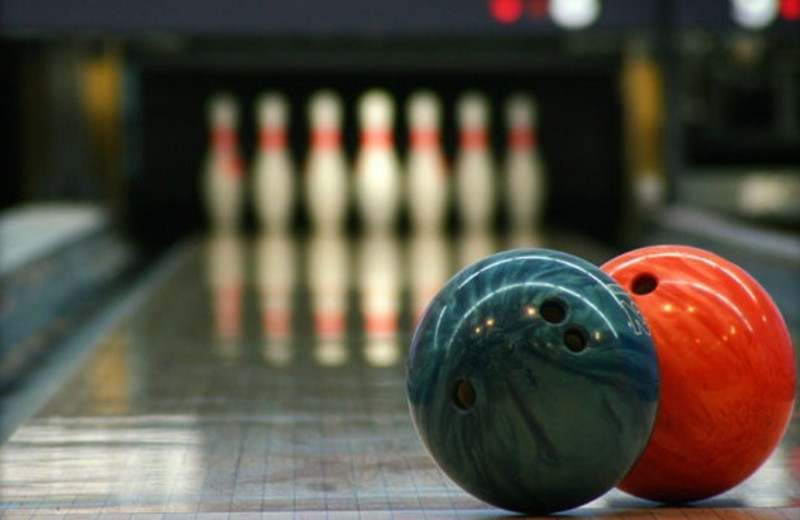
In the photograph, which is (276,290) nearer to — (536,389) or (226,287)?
(226,287)

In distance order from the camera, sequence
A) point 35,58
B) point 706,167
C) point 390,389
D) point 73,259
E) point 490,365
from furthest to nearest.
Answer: point 706,167, point 35,58, point 73,259, point 390,389, point 490,365

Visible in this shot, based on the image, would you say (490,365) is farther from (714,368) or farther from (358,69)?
(358,69)

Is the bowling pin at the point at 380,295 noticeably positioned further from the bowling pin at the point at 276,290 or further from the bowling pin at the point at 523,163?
the bowling pin at the point at 523,163

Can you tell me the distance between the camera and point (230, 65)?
12.6 m

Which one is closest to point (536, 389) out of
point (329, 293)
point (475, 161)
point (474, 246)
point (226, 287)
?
point (329, 293)

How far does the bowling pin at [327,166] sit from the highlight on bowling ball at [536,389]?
968cm

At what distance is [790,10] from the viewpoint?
10484 mm

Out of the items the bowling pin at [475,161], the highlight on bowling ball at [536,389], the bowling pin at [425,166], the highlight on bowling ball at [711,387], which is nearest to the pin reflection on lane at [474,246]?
the bowling pin at [475,161]

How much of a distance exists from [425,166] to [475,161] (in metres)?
0.39

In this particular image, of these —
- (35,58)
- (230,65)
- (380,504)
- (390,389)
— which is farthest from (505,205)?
(380,504)

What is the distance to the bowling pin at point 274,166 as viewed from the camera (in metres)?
13.8

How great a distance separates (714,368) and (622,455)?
15.0 inches

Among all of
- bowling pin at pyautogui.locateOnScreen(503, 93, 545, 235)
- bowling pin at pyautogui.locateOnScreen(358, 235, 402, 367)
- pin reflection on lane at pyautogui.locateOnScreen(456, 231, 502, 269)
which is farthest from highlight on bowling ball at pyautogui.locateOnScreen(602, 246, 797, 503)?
bowling pin at pyautogui.locateOnScreen(503, 93, 545, 235)

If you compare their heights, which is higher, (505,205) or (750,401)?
(750,401)
